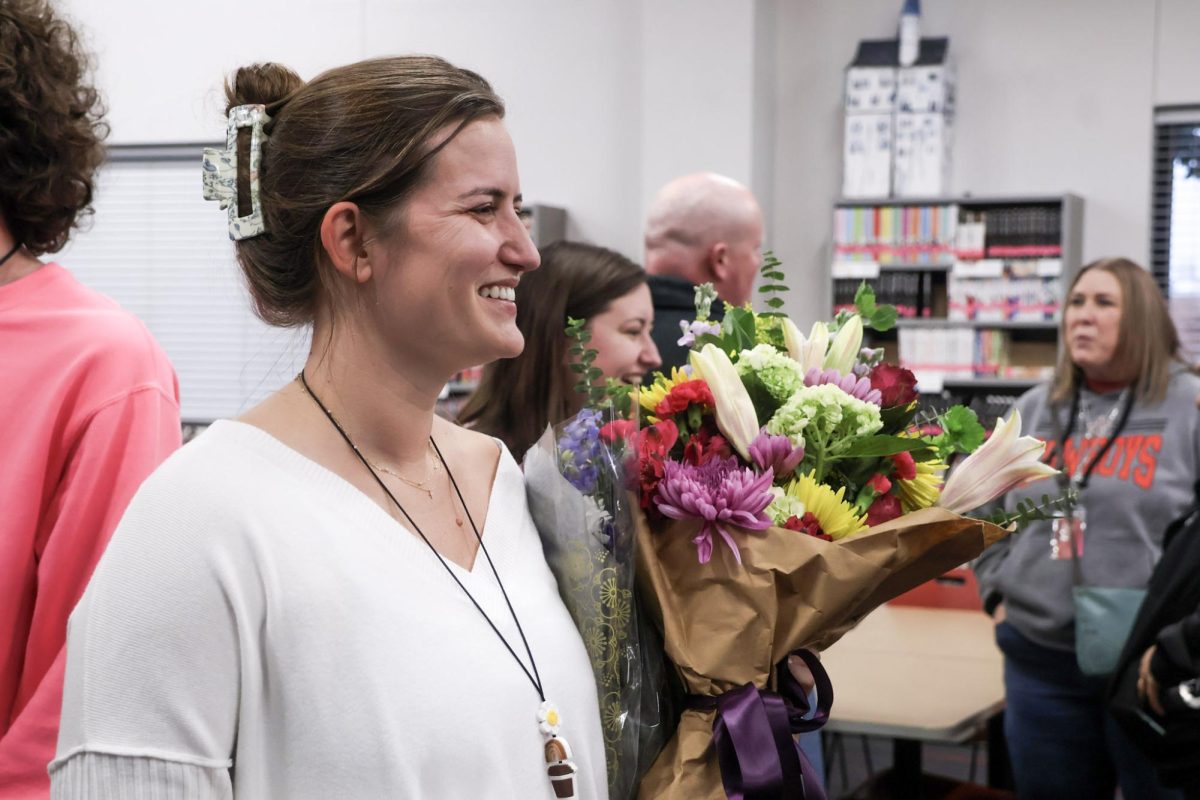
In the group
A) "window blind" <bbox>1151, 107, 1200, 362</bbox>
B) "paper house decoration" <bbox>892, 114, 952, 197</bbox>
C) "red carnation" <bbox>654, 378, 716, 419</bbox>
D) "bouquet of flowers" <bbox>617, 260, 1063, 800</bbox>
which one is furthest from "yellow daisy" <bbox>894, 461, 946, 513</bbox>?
"window blind" <bbox>1151, 107, 1200, 362</bbox>

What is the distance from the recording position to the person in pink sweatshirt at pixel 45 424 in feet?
4.42

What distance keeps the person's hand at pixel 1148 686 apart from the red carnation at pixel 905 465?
1.73 metres

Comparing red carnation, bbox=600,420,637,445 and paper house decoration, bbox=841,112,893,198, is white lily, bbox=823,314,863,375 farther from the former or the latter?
paper house decoration, bbox=841,112,893,198

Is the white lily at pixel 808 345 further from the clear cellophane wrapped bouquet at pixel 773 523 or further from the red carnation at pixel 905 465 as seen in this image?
the red carnation at pixel 905 465

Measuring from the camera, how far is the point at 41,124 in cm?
146

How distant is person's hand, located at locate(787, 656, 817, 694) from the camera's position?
137cm

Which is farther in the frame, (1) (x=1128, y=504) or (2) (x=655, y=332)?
(1) (x=1128, y=504)

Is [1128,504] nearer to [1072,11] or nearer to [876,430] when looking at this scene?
[876,430]

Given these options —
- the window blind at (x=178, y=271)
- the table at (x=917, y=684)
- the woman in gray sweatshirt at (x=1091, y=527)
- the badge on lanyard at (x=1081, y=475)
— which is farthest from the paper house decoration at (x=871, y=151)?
the window blind at (x=178, y=271)

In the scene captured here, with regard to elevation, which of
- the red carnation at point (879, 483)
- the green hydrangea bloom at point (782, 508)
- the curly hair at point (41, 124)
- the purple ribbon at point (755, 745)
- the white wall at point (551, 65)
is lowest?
the purple ribbon at point (755, 745)

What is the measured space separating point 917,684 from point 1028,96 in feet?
13.0

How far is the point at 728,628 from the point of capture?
128 cm

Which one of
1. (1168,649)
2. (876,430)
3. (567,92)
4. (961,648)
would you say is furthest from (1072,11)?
(876,430)

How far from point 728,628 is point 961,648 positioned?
118 inches
